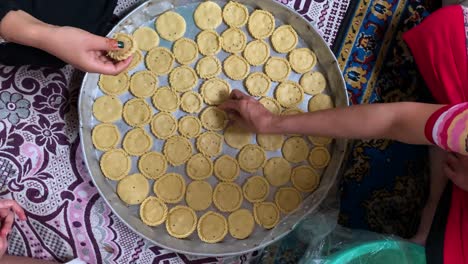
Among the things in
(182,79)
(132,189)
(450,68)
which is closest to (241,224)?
(132,189)

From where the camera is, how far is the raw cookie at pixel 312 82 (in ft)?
4.33

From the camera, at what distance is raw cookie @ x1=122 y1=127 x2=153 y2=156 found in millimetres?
1264

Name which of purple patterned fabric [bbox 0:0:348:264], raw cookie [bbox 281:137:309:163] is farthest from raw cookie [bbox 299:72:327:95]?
purple patterned fabric [bbox 0:0:348:264]

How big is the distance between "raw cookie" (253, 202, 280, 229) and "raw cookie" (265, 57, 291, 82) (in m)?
0.32

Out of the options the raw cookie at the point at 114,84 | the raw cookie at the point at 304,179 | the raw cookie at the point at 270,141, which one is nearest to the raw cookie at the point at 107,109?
the raw cookie at the point at 114,84

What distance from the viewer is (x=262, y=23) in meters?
1.32

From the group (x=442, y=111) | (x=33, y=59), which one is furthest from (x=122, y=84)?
(x=442, y=111)

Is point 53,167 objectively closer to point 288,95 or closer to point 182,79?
point 182,79

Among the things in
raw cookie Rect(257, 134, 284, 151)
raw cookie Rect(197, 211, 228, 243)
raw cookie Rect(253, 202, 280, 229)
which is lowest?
raw cookie Rect(197, 211, 228, 243)

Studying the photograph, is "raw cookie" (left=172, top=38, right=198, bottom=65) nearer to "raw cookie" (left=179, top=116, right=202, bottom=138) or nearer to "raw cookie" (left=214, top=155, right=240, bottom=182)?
"raw cookie" (left=179, top=116, right=202, bottom=138)

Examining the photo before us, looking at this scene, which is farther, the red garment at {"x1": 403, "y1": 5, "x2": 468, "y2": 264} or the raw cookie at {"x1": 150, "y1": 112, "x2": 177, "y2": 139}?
the raw cookie at {"x1": 150, "y1": 112, "x2": 177, "y2": 139}

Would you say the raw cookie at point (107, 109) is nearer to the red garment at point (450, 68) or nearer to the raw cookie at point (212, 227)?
the raw cookie at point (212, 227)

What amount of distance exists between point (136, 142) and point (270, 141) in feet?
1.09

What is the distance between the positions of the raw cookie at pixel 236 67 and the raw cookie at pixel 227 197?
272 millimetres
